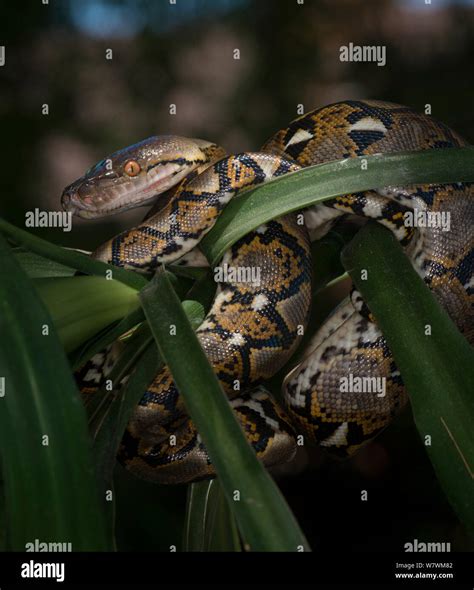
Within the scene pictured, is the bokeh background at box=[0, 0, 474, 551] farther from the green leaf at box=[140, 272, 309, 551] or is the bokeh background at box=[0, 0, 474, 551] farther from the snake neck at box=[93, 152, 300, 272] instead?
the green leaf at box=[140, 272, 309, 551]

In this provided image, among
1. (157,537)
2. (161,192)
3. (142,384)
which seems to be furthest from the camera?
(157,537)

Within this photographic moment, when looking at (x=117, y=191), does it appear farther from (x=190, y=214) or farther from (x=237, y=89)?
(x=237, y=89)

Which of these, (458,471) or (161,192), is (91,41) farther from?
(458,471)

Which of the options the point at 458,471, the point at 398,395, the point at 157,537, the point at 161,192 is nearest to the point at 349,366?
the point at 398,395

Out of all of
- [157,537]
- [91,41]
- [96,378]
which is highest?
[91,41]

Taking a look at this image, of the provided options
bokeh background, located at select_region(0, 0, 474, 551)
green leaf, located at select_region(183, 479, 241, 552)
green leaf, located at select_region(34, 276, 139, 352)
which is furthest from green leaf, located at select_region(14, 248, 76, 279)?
bokeh background, located at select_region(0, 0, 474, 551)

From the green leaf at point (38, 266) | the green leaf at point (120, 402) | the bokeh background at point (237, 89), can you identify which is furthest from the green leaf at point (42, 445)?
the bokeh background at point (237, 89)
